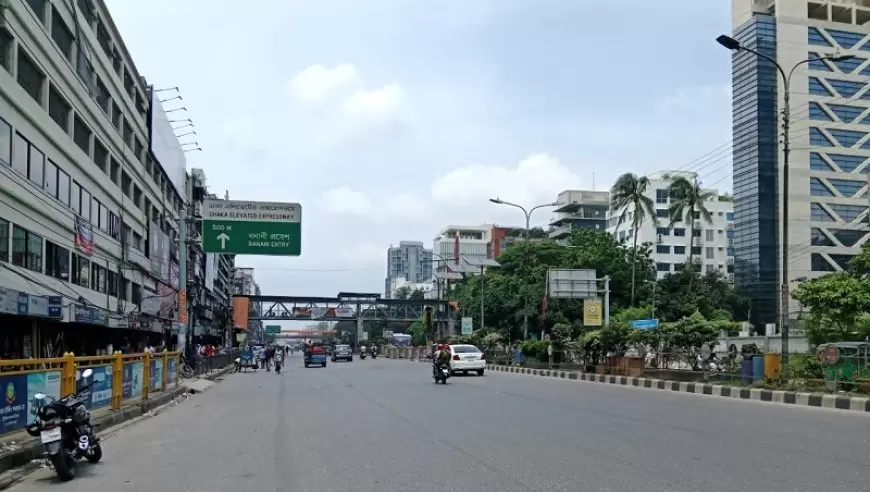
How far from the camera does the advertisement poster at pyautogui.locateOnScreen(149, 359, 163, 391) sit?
62.2 ft

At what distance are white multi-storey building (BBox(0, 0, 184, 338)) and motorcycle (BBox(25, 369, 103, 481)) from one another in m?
12.7

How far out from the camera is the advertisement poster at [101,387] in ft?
44.6

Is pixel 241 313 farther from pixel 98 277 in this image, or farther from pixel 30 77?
pixel 30 77

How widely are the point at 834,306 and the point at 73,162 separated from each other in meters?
30.0

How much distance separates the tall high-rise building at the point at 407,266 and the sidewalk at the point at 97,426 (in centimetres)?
15791

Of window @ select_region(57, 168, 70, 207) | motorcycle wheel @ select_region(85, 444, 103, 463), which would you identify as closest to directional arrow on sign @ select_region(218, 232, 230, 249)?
window @ select_region(57, 168, 70, 207)

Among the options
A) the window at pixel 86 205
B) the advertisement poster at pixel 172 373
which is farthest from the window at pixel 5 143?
the window at pixel 86 205

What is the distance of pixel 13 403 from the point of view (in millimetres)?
9727

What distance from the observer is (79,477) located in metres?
8.66

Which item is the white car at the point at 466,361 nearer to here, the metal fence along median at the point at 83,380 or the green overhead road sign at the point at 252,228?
the green overhead road sign at the point at 252,228

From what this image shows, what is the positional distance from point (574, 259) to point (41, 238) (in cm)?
5011

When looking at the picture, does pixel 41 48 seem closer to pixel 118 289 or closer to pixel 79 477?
pixel 118 289

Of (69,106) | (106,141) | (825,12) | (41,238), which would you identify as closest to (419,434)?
(41,238)

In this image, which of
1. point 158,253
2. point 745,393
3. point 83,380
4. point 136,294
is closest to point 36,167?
point 83,380
